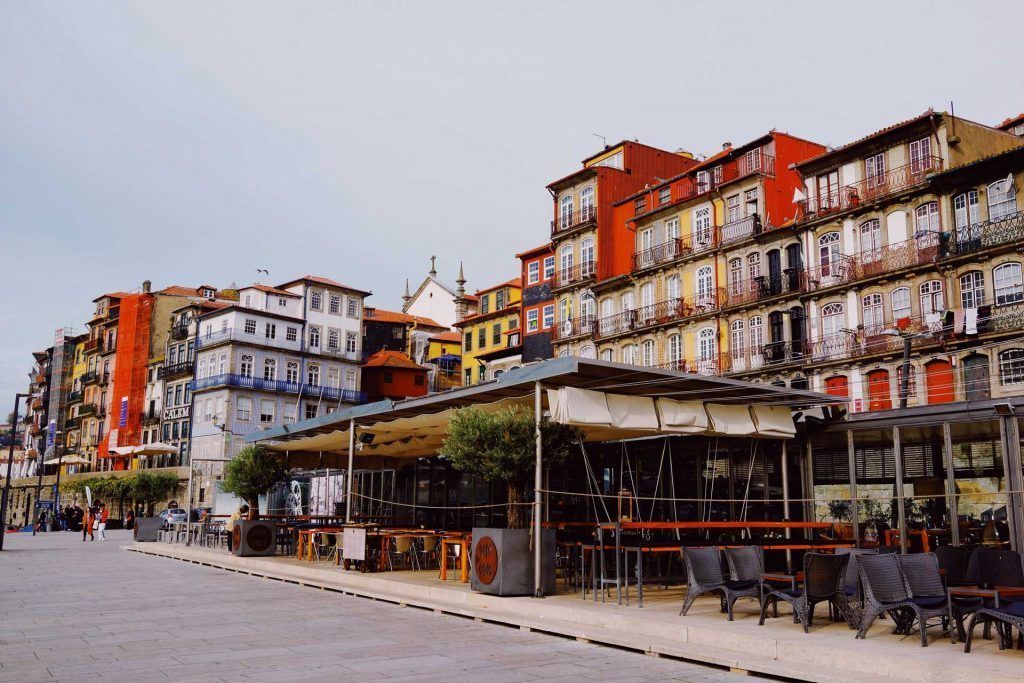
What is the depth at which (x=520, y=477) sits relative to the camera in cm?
1361

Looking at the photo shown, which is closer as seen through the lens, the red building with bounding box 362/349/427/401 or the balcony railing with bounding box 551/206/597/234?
the balcony railing with bounding box 551/206/597/234

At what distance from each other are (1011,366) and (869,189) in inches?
335

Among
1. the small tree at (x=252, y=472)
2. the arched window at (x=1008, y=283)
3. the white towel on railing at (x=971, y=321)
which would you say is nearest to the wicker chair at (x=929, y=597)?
the small tree at (x=252, y=472)

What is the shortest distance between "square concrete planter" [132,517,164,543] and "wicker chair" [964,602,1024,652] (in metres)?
31.2

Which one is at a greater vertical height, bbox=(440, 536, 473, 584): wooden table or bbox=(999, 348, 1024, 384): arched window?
bbox=(999, 348, 1024, 384): arched window

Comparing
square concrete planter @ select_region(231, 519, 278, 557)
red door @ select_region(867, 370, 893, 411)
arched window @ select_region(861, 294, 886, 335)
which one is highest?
arched window @ select_region(861, 294, 886, 335)

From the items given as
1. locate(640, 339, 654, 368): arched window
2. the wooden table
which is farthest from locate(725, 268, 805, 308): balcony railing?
the wooden table

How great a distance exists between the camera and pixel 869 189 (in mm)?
33750

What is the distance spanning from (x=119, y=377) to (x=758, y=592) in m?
78.2

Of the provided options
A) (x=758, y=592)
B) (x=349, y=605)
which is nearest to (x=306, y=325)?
(x=349, y=605)

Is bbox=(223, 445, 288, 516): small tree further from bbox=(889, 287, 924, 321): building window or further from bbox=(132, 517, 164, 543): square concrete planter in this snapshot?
bbox=(889, 287, 924, 321): building window

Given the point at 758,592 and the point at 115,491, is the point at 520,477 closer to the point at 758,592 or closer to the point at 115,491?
the point at 758,592

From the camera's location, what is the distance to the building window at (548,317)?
1922 inches

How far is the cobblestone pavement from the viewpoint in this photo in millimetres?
7852
